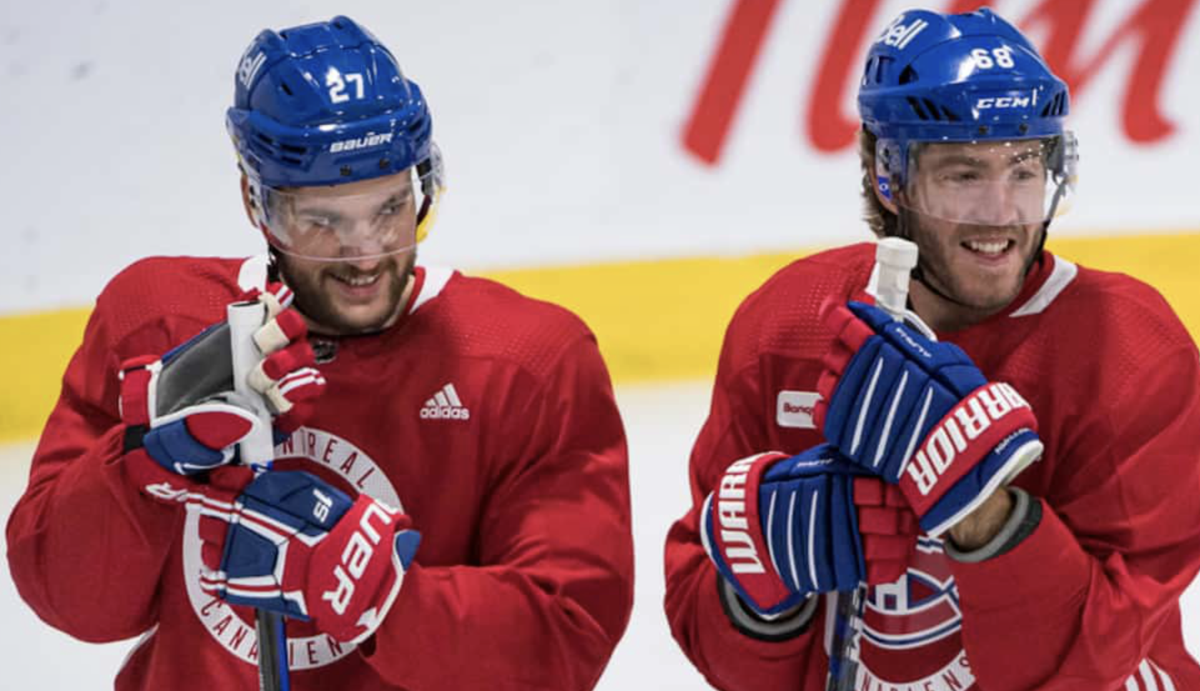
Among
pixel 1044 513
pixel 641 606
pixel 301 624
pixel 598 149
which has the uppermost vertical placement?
pixel 1044 513

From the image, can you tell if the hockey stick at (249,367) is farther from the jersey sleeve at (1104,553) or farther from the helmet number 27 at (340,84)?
the jersey sleeve at (1104,553)

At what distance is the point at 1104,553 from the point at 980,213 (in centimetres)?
35

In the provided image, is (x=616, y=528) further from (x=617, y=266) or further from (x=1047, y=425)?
(x=617, y=266)

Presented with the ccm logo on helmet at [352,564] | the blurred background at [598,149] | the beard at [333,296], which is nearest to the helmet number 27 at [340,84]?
the beard at [333,296]

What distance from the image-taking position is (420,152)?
88.6 inches

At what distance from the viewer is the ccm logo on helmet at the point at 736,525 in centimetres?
215

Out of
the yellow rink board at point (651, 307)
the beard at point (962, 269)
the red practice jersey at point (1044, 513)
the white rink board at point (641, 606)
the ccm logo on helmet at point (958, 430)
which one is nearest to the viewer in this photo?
the ccm logo on helmet at point (958, 430)

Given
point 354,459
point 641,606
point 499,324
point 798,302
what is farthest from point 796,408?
point 641,606

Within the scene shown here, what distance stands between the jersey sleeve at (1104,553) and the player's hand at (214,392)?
651mm

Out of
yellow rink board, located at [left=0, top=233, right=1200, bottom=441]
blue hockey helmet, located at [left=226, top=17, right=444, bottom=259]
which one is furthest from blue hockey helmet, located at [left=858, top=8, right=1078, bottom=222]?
yellow rink board, located at [left=0, top=233, right=1200, bottom=441]

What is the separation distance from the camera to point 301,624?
229 centimetres

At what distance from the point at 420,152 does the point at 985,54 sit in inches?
22.7

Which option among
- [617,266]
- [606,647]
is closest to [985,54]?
[606,647]

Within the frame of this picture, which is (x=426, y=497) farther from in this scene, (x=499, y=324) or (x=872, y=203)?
(x=872, y=203)
